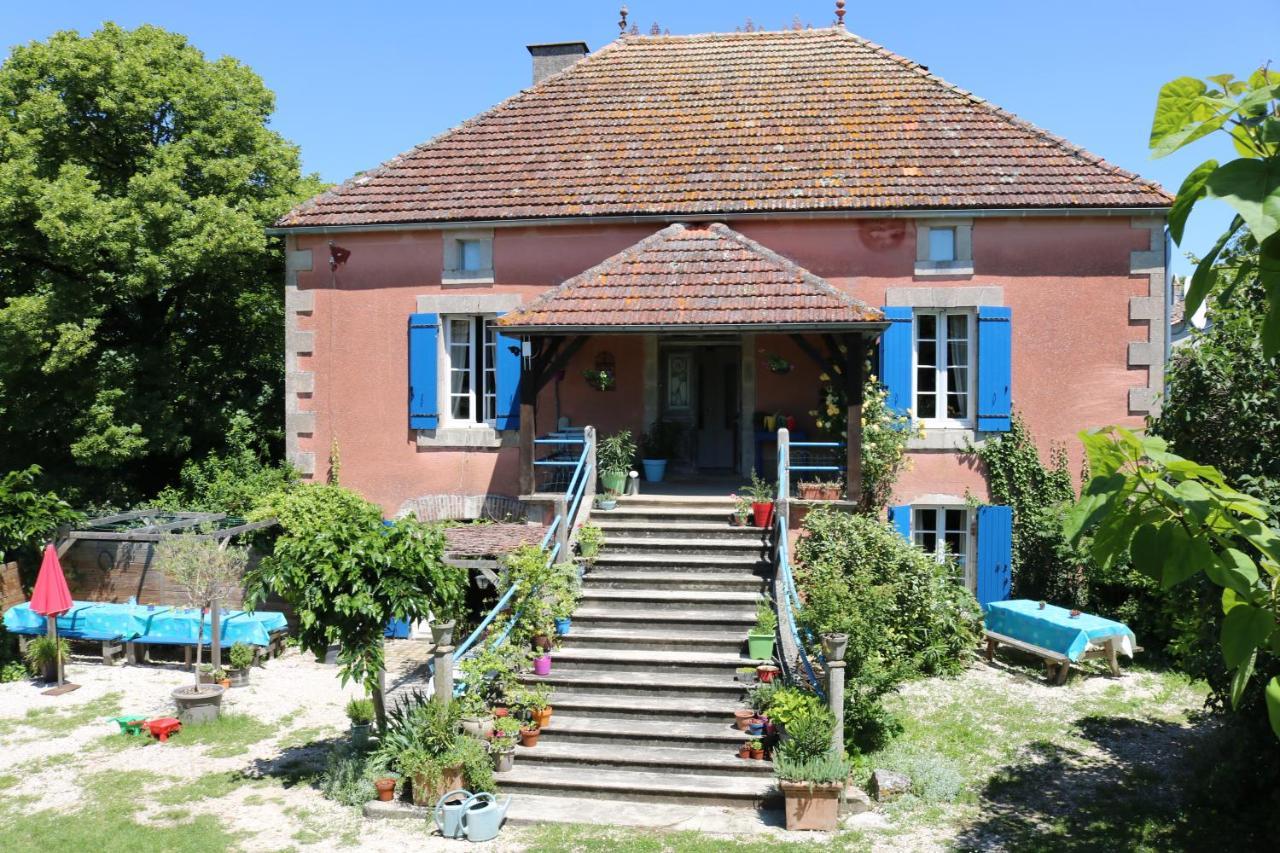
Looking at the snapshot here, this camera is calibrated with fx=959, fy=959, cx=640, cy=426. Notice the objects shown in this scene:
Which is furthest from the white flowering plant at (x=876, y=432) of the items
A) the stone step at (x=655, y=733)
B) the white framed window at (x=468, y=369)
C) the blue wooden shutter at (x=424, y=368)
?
the blue wooden shutter at (x=424, y=368)

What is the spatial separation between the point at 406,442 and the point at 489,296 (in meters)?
2.56

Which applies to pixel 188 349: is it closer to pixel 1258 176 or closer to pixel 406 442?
pixel 406 442

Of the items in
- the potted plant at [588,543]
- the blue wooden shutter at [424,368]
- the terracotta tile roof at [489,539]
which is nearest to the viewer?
the potted plant at [588,543]

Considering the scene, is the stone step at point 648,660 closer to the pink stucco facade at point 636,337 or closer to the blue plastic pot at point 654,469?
the blue plastic pot at point 654,469

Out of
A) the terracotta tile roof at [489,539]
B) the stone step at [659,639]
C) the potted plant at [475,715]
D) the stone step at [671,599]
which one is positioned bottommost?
the potted plant at [475,715]

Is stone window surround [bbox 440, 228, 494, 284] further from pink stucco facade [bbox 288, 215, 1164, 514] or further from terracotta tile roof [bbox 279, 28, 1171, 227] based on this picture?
terracotta tile roof [bbox 279, 28, 1171, 227]

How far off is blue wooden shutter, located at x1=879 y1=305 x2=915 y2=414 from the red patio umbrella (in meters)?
11.3

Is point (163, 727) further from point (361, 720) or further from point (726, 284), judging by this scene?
point (726, 284)

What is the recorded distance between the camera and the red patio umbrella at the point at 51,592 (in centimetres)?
1246

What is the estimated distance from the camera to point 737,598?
10.9 meters

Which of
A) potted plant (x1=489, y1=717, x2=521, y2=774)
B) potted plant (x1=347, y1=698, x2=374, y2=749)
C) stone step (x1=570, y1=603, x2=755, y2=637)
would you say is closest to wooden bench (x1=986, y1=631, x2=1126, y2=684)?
stone step (x1=570, y1=603, x2=755, y2=637)

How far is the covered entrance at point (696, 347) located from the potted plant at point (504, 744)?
4440 millimetres

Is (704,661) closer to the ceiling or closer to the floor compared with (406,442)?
closer to the floor

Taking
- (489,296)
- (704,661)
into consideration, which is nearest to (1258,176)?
(704,661)
